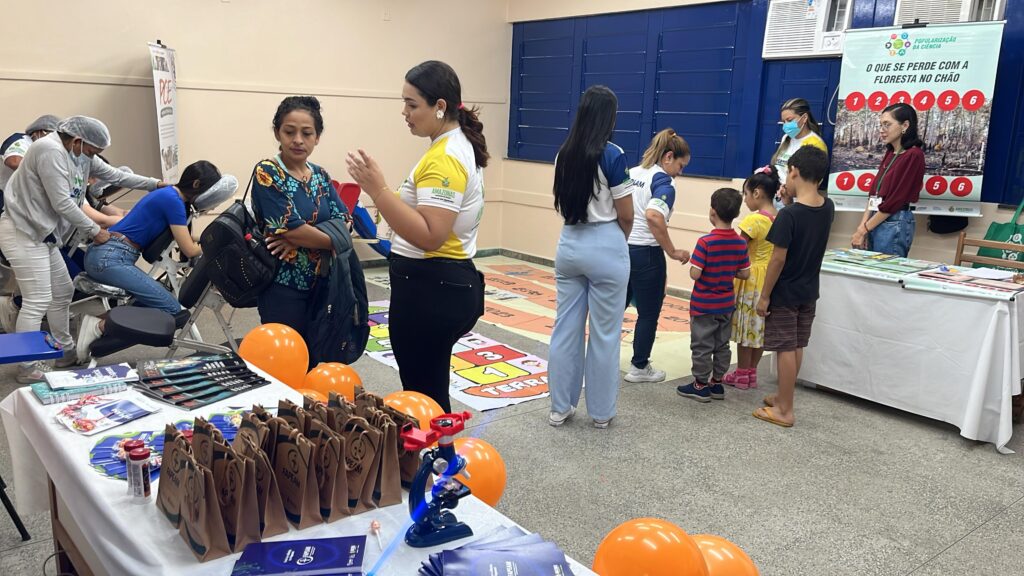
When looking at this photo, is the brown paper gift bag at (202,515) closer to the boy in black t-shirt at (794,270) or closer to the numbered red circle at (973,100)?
the boy in black t-shirt at (794,270)

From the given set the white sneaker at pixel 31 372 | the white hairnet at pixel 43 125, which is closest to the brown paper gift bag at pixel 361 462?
the white sneaker at pixel 31 372

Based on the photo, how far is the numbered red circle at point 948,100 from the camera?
15.9 feet

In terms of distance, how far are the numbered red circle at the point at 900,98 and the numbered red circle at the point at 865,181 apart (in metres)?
0.49

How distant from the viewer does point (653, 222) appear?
3.92 meters

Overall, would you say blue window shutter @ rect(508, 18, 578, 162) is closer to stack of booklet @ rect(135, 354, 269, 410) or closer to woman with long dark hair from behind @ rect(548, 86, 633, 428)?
woman with long dark hair from behind @ rect(548, 86, 633, 428)

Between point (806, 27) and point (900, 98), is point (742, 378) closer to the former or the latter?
point (900, 98)

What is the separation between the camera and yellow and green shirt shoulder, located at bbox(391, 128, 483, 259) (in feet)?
6.92

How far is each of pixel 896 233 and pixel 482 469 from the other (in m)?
4.07

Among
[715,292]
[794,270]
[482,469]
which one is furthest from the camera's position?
[715,292]

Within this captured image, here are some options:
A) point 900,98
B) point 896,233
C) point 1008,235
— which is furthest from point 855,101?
point 1008,235

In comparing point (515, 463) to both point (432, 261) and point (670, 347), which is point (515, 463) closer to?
point (432, 261)

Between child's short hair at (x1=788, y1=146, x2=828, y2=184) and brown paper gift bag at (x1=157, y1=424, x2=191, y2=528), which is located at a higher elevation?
Answer: child's short hair at (x1=788, y1=146, x2=828, y2=184)

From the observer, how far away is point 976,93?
476cm

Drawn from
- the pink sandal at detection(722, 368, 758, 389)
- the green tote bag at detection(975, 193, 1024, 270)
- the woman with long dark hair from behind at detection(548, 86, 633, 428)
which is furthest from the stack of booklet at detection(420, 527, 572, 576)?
the green tote bag at detection(975, 193, 1024, 270)
